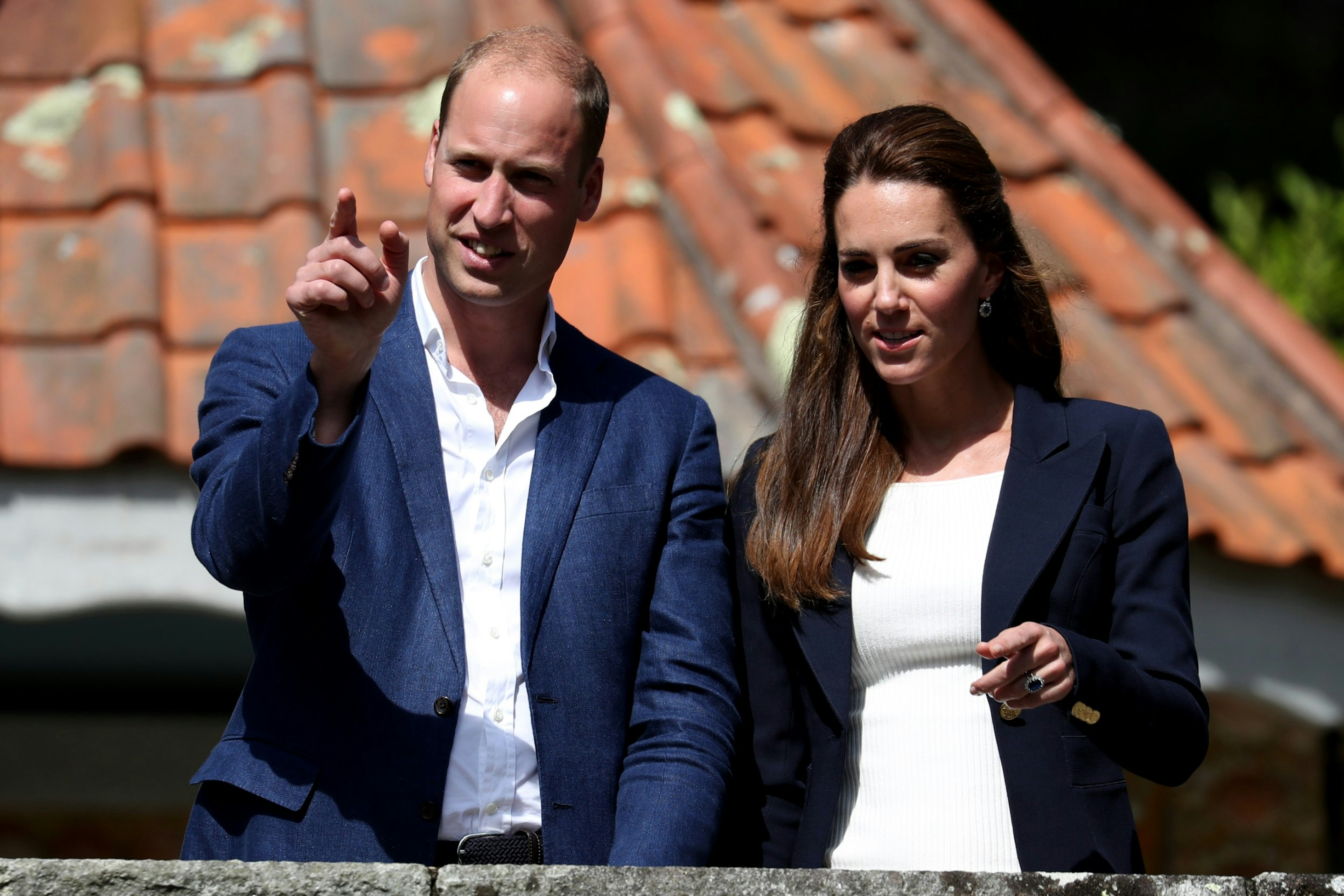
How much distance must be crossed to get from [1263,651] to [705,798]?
1.86 meters

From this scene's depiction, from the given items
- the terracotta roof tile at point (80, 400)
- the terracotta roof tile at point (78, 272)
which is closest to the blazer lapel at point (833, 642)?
the terracotta roof tile at point (80, 400)

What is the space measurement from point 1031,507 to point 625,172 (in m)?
1.67

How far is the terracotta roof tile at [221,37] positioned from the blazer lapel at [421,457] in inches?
67.8

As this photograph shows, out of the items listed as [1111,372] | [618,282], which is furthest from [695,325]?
[1111,372]

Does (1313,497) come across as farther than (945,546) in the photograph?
Yes

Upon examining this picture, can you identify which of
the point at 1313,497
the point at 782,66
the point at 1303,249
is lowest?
the point at 1303,249

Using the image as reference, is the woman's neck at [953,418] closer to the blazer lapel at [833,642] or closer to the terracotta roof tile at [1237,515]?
the blazer lapel at [833,642]

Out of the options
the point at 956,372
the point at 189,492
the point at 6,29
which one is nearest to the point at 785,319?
the point at 956,372

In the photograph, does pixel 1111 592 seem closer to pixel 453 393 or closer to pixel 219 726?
pixel 453 393

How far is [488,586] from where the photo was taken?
211 centimetres

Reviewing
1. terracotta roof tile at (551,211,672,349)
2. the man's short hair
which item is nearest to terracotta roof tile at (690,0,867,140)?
terracotta roof tile at (551,211,672,349)

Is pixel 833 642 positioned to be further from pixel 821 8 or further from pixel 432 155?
pixel 821 8

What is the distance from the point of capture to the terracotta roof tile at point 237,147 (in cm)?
343

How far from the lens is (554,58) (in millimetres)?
2209
